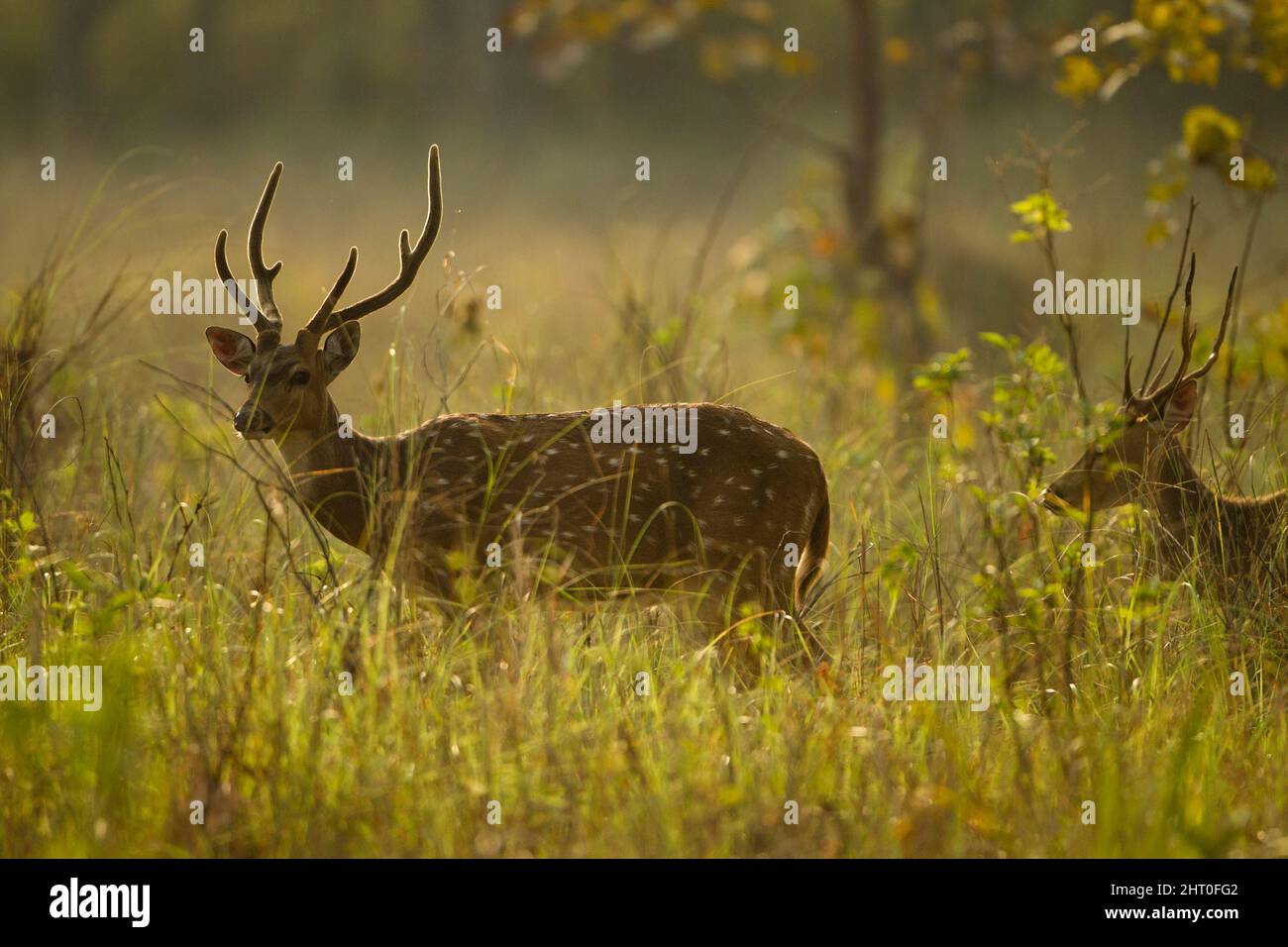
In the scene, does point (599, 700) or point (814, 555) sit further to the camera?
point (814, 555)

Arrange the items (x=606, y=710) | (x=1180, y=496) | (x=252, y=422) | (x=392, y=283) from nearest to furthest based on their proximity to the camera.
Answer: (x=606, y=710)
(x=252, y=422)
(x=392, y=283)
(x=1180, y=496)

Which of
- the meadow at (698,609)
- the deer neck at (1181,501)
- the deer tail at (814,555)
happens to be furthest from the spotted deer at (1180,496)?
the deer tail at (814,555)

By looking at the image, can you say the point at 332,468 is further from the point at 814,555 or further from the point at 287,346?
A: the point at 814,555

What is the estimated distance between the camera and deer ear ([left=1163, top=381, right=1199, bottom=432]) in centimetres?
582

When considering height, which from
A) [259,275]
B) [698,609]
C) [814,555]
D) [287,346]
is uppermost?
[259,275]

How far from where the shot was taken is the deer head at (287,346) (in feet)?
16.9

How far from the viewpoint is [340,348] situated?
18.1ft

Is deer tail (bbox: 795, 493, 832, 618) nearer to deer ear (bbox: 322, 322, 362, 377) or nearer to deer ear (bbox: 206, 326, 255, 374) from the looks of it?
deer ear (bbox: 322, 322, 362, 377)

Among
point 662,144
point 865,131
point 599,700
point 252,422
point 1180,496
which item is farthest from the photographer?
point 662,144

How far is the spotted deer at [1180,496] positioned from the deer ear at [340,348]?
2574mm

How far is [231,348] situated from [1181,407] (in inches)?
144

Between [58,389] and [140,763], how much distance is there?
3.07m

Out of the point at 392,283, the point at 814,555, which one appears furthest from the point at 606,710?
the point at 392,283

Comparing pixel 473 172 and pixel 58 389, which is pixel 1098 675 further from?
pixel 473 172
